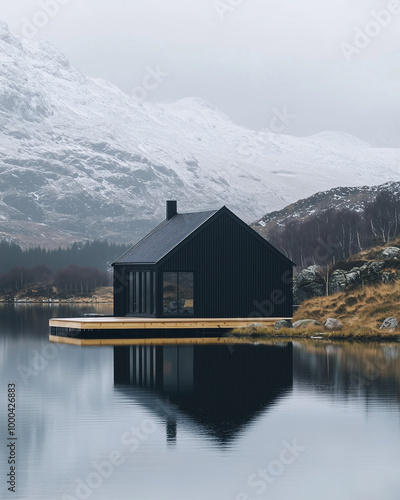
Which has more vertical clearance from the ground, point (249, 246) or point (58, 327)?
point (249, 246)

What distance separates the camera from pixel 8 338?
4931 centimetres

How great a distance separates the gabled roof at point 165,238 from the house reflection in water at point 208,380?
33.2 feet

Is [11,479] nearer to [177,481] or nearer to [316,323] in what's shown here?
[177,481]

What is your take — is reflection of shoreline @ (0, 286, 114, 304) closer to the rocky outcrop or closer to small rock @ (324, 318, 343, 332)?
the rocky outcrop

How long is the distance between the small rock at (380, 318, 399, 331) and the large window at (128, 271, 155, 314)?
12.1 metres

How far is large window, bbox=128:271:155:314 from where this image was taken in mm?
50094

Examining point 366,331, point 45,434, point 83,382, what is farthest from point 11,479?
point 366,331

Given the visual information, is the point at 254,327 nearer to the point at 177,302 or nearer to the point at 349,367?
the point at 177,302

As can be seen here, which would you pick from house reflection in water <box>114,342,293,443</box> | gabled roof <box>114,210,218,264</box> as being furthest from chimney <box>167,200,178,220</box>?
house reflection in water <box>114,342,293,443</box>

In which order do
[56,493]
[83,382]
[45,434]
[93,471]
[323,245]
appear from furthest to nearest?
1. [323,245]
2. [83,382]
3. [45,434]
4. [93,471]
5. [56,493]

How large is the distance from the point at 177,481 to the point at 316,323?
3323 centimetres

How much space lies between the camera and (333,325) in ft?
149

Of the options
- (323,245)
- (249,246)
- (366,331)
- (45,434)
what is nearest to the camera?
(45,434)

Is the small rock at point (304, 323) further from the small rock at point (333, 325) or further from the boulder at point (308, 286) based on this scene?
the boulder at point (308, 286)
